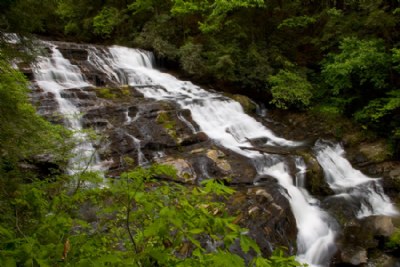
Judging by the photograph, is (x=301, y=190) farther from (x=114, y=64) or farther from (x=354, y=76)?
(x=114, y=64)

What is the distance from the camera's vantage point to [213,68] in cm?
1430

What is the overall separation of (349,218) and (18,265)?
7.75 meters

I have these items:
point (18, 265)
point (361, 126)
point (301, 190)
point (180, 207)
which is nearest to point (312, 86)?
point (361, 126)

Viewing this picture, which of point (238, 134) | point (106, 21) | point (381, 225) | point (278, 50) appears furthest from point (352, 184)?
point (106, 21)

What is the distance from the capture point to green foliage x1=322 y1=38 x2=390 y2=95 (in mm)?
11219

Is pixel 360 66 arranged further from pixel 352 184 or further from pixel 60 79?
pixel 60 79

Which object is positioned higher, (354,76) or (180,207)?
(180,207)

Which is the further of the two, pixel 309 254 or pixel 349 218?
pixel 349 218

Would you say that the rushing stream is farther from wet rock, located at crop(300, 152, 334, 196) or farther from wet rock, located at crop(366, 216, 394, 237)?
wet rock, located at crop(366, 216, 394, 237)

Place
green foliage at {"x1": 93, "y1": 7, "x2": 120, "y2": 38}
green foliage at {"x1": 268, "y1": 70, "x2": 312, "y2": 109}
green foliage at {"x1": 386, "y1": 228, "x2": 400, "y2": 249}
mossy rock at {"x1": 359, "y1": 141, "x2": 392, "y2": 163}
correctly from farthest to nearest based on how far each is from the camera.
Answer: green foliage at {"x1": 93, "y1": 7, "x2": 120, "y2": 38}
green foliage at {"x1": 268, "y1": 70, "x2": 312, "y2": 109}
mossy rock at {"x1": 359, "y1": 141, "x2": 392, "y2": 163}
green foliage at {"x1": 386, "y1": 228, "x2": 400, "y2": 249}

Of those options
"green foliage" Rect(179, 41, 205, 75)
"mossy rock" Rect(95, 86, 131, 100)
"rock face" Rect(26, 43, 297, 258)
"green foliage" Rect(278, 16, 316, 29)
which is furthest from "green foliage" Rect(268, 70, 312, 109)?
"mossy rock" Rect(95, 86, 131, 100)

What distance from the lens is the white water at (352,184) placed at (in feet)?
27.5

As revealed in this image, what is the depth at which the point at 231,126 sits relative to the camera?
37.0 feet

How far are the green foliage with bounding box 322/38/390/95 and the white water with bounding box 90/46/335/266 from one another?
3333mm
